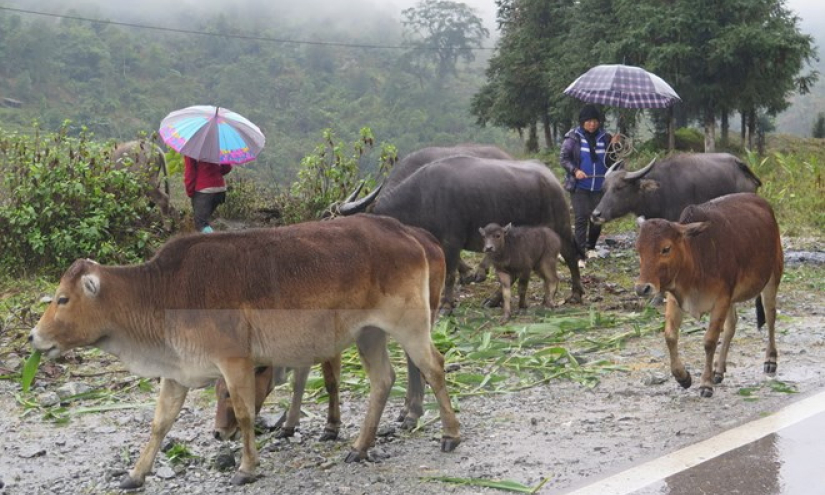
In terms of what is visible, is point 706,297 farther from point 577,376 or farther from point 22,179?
point 22,179

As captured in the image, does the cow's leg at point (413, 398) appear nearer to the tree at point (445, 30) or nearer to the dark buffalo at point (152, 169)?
the dark buffalo at point (152, 169)

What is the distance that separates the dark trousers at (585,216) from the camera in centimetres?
1434

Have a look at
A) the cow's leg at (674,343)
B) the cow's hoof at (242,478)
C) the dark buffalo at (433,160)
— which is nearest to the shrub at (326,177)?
the dark buffalo at (433,160)

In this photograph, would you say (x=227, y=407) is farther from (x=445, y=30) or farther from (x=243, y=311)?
(x=445, y=30)

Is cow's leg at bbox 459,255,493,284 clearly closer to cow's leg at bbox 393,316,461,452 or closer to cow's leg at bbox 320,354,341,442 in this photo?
cow's leg at bbox 320,354,341,442

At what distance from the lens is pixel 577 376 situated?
7.98 m

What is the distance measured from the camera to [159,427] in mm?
6148

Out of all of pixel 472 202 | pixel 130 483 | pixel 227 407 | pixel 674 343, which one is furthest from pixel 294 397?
pixel 472 202

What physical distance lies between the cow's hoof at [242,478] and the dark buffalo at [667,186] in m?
8.03

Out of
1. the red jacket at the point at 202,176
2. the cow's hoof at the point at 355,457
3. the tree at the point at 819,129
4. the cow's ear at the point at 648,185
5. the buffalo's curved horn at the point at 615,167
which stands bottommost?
the tree at the point at 819,129

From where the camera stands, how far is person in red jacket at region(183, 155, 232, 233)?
39.6 feet

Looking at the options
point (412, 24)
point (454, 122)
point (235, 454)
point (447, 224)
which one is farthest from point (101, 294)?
point (412, 24)

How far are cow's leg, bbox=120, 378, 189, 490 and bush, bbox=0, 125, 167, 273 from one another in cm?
648

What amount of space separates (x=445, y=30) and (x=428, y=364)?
78719 mm
